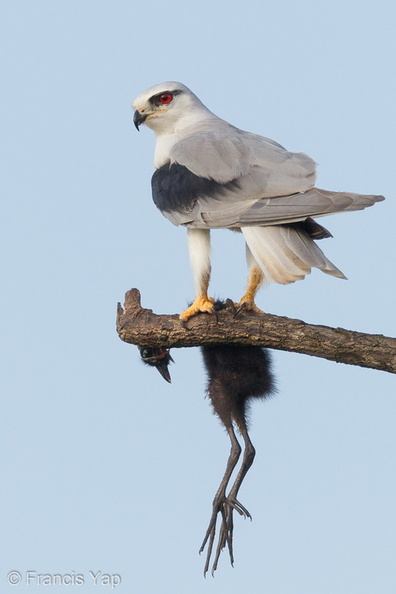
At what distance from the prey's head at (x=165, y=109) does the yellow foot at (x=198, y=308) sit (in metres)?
1.59

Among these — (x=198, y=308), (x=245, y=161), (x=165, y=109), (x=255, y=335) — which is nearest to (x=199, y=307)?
(x=198, y=308)

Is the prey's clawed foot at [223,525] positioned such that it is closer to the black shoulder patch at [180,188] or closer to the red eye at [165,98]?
the black shoulder patch at [180,188]

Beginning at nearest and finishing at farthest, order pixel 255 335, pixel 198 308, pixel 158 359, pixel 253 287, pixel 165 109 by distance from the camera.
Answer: pixel 255 335, pixel 198 308, pixel 253 287, pixel 158 359, pixel 165 109

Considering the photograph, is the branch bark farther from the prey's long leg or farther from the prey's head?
the prey's head

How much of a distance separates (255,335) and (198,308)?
459mm

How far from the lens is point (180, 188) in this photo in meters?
6.94

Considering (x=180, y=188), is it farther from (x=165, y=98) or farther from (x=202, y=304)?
(x=165, y=98)

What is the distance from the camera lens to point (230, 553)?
6652 mm

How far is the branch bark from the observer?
6.41m

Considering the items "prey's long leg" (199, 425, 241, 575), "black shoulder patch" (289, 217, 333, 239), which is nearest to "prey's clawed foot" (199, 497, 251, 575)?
"prey's long leg" (199, 425, 241, 575)

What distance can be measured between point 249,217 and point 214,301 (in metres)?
0.78

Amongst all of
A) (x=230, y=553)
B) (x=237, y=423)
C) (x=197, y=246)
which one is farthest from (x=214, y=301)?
(x=230, y=553)

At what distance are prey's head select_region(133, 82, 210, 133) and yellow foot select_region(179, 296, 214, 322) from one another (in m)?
1.59

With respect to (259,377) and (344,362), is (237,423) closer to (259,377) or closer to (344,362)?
(259,377)
